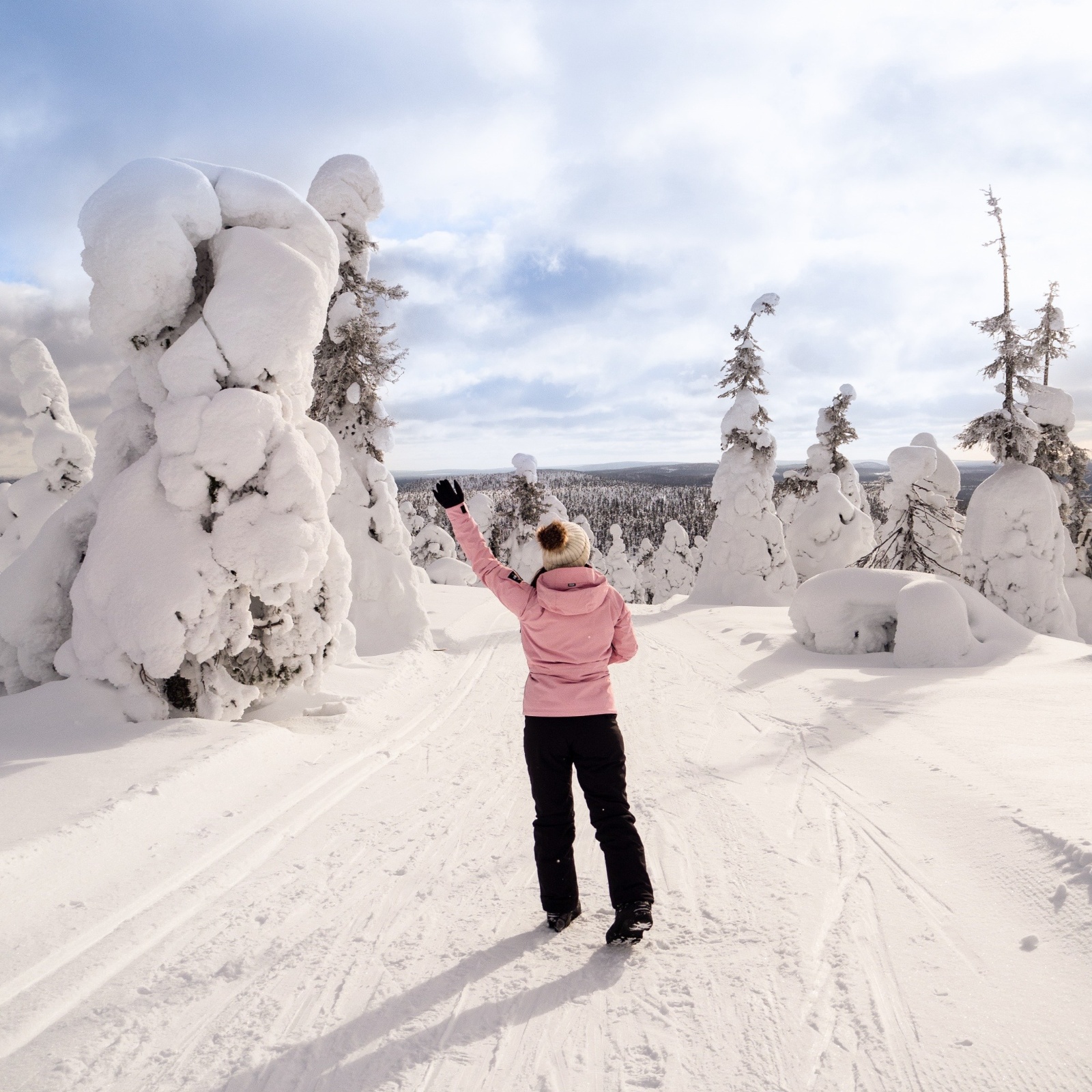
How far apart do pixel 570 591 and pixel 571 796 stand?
42.8 inches

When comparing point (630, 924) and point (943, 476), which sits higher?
point (943, 476)

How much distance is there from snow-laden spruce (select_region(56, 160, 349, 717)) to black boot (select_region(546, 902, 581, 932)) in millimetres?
4295

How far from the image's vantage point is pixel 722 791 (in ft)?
17.0

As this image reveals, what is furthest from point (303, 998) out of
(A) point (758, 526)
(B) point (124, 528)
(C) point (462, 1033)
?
(A) point (758, 526)

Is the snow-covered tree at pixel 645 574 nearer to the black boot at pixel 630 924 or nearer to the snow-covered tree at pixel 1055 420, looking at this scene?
the snow-covered tree at pixel 1055 420

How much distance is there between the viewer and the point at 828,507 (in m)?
23.6

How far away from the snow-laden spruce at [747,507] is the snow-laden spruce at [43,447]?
19.3 metres

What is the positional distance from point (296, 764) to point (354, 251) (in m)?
12.2

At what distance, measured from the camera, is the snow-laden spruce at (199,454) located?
6141mm

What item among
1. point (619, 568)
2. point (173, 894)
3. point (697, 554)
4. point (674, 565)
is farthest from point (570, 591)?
point (697, 554)

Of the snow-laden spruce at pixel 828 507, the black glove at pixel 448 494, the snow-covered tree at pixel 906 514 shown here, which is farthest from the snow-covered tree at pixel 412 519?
the black glove at pixel 448 494

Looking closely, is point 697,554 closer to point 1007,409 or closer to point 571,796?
point 1007,409

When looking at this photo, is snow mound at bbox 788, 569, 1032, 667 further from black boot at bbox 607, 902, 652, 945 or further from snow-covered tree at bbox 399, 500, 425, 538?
snow-covered tree at bbox 399, 500, 425, 538

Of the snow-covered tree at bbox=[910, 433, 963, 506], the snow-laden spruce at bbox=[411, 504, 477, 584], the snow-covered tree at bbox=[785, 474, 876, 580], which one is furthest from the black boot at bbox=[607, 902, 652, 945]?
the snow-laden spruce at bbox=[411, 504, 477, 584]
